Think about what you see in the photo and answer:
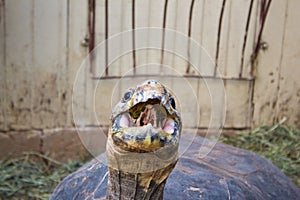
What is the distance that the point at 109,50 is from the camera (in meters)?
4.30

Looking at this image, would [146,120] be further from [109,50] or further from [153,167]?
[109,50]

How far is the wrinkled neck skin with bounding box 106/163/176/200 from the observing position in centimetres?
200

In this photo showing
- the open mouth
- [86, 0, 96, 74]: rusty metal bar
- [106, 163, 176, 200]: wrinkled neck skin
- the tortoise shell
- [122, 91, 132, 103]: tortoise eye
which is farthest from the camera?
[86, 0, 96, 74]: rusty metal bar

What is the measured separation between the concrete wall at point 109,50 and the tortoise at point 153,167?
1.28 m

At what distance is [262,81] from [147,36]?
989 millimetres

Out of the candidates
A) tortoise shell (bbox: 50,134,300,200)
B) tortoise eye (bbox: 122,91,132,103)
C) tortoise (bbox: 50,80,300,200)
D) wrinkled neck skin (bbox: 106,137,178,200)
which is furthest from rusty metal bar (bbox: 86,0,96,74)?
tortoise eye (bbox: 122,91,132,103)

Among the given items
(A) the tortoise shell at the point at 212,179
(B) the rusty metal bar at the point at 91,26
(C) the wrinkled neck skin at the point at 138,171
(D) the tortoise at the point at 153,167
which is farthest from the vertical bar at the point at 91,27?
(C) the wrinkled neck skin at the point at 138,171

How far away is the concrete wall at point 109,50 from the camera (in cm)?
430

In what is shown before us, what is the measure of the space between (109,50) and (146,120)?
2.49 meters

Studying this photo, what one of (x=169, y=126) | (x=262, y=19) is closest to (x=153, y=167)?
(x=169, y=126)

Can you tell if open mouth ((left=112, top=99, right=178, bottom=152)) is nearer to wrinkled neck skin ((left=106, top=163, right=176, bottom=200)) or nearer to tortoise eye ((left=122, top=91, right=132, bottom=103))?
tortoise eye ((left=122, top=91, right=132, bottom=103))

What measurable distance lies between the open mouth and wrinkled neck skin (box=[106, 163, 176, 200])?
162 mm

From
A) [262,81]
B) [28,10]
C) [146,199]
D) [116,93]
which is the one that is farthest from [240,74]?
[146,199]

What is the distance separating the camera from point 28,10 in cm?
424
